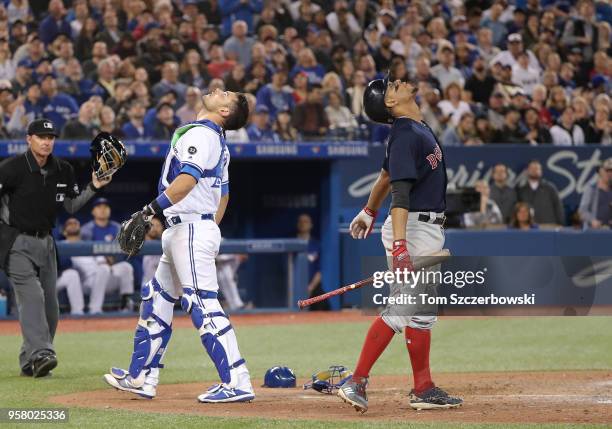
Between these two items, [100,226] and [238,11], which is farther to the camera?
[238,11]

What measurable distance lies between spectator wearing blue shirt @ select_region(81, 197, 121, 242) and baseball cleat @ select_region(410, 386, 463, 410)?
29.1ft

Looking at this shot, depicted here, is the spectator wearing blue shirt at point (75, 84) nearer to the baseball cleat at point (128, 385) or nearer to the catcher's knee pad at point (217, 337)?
the baseball cleat at point (128, 385)

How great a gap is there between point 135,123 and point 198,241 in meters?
8.57

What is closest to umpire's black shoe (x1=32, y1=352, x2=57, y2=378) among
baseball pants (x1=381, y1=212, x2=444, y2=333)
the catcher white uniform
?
the catcher white uniform

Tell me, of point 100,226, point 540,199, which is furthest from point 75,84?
point 540,199

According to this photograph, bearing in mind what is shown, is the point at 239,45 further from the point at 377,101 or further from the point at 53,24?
the point at 377,101

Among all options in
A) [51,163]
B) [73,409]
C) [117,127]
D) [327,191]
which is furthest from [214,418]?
[327,191]

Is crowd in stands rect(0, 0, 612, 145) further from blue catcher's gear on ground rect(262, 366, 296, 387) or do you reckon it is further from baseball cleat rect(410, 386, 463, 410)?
baseball cleat rect(410, 386, 463, 410)

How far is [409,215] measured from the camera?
7.01 metres

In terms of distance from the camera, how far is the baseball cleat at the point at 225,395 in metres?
7.14

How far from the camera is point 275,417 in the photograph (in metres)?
6.65

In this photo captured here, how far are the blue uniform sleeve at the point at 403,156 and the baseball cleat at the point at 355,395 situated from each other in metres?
1.24

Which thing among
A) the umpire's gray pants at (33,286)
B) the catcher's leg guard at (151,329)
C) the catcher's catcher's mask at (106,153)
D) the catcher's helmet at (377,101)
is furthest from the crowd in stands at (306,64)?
the catcher's helmet at (377,101)

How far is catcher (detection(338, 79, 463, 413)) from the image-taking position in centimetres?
681
